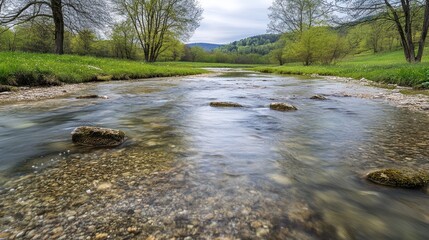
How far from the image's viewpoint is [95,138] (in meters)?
3.74

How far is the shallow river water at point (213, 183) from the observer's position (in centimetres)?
193

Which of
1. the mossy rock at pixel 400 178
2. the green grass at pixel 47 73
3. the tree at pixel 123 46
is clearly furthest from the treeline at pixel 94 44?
the mossy rock at pixel 400 178

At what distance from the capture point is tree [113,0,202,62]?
3544 cm

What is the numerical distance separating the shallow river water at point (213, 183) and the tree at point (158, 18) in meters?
34.0

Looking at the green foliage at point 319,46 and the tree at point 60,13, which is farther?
the green foliage at point 319,46

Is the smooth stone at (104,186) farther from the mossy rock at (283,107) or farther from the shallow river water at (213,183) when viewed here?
the mossy rock at (283,107)

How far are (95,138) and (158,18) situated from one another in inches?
1426

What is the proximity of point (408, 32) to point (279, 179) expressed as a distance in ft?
77.1

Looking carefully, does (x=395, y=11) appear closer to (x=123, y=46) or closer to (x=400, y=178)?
(x=400, y=178)

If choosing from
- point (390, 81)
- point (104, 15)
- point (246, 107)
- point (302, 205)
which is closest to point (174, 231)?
point (302, 205)

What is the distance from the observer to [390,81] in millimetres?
13547

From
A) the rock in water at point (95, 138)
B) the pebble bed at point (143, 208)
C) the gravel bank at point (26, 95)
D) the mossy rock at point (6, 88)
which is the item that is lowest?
the pebble bed at point (143, 208)

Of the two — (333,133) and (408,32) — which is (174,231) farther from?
(408,32)

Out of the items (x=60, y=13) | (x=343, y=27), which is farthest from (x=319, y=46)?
(x=60, y=13)
